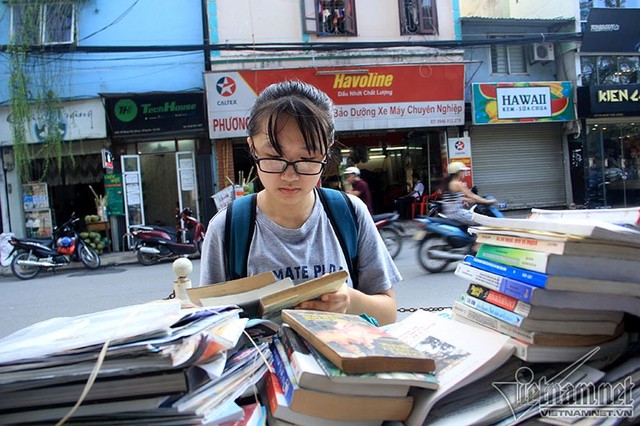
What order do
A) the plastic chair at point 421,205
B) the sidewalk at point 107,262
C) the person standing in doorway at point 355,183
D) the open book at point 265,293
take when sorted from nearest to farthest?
the open book at point 265,293 < the person standing in doorway at point 355,183 < the sidewalk at point 107,262 < the plastic chair at point 421,205

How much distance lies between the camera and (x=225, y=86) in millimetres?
9914

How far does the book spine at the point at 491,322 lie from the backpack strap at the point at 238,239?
715mm

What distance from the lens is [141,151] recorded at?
10.5 metres

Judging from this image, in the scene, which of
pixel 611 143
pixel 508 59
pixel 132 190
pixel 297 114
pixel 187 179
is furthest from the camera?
pixel 611 143

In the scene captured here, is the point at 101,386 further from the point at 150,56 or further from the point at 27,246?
the point at 150,56

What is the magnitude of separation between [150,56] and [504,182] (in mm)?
9549

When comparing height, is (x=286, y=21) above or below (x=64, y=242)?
above

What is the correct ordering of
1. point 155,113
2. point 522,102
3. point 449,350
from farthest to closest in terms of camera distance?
point 522,102 < point 155,113 < point 449,350

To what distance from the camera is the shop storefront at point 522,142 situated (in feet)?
36.1

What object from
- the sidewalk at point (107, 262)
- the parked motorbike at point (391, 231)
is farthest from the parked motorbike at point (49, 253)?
the parked motorbike at point (391, 231)

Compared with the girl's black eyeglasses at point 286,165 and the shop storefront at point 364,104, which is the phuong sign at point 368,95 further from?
the girl's black eyeglasses at point 286,165

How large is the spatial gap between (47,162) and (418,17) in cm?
942

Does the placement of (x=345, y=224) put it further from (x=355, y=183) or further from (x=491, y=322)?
(x=355, y=183)

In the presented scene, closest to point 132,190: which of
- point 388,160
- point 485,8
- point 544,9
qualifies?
point 388,160
